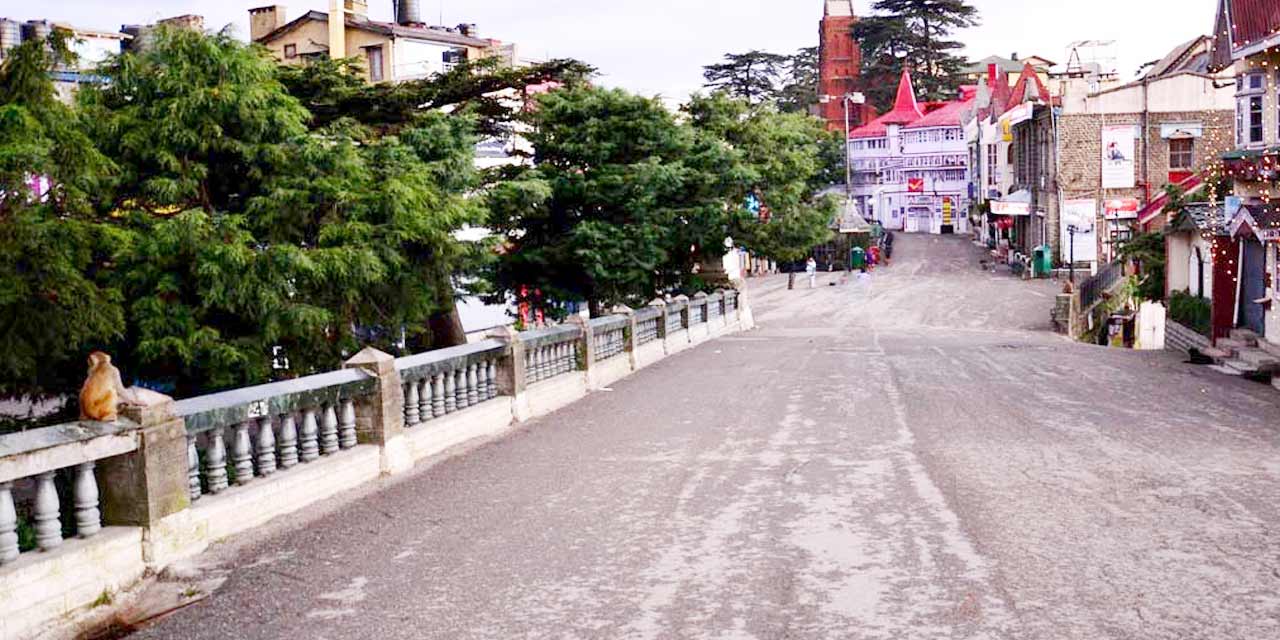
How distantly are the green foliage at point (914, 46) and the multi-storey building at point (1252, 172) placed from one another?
7587 centimetres

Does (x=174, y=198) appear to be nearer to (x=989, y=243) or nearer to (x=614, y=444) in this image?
(x=614, y=444)

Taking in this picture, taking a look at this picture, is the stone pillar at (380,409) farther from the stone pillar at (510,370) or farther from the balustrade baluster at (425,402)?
the stone pillar at (510,370)

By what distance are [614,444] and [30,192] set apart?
21.6ft

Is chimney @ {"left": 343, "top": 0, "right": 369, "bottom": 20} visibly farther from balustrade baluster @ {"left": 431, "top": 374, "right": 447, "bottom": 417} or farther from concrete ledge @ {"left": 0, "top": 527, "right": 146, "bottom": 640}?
concrete ledge @ {"left": 0, "top": 527, "right": 146, "bottom": 640}

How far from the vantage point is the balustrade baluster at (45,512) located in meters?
7.16

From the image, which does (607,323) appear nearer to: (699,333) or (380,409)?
(380,409)

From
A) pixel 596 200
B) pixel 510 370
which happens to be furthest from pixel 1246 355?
pixel 510 370

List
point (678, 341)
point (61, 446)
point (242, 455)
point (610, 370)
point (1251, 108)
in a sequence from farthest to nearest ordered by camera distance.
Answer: point (678, 341) → point (1251, 108) → point (610, 370) → point (242, 455) → point (61, 446)

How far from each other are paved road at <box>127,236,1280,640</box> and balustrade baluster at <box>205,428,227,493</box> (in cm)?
57

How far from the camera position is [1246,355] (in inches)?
968

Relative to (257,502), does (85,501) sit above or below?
above

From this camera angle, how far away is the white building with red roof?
3831 inches

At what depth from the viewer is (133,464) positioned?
8.04 meters

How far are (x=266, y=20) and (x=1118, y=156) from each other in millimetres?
37325
